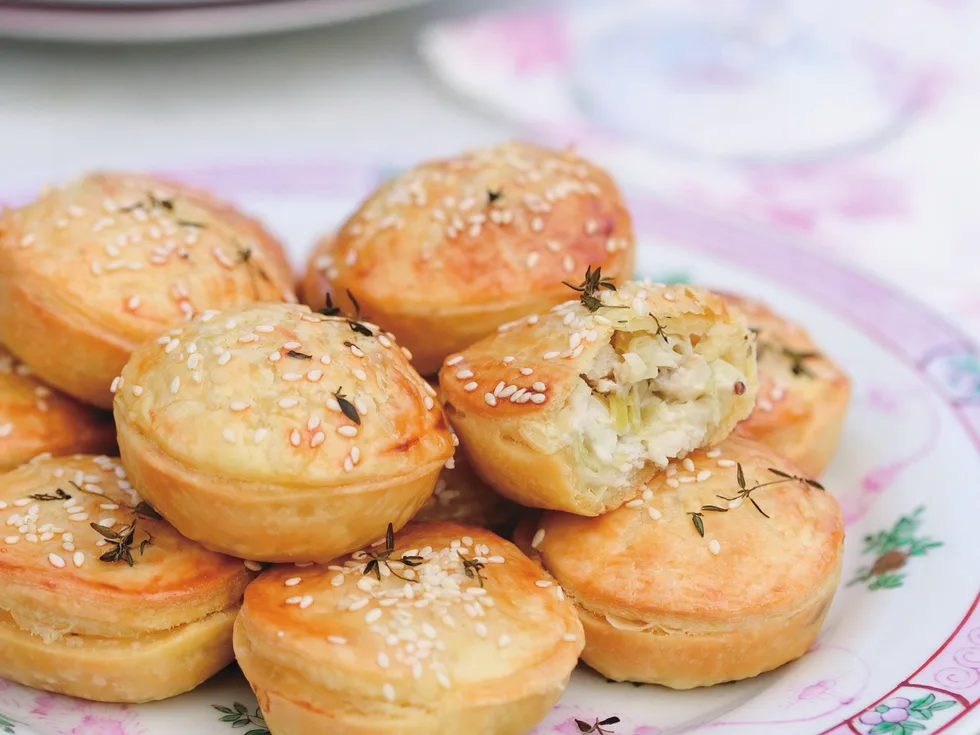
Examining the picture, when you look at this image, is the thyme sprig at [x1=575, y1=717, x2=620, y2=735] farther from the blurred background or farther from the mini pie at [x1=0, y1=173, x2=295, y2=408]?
the blurred background

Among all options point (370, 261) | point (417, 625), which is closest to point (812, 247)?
point (370, 261)

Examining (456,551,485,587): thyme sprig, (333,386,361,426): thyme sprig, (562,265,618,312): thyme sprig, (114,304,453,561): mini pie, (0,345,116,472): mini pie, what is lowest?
(0,345,116,472): mini pie

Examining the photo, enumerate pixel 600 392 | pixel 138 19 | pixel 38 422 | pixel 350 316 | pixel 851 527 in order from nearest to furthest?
pixel 600 392
pixel 38 422
pixel 350 316
pixel 851 527
pixel 138 19

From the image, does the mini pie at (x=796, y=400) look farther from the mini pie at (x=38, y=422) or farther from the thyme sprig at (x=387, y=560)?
the mini pie at (x=38, y=422)

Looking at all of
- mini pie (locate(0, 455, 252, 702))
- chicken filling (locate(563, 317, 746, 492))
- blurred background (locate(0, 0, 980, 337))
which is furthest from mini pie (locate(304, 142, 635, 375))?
blurred background (locate(0, 0, 980, 337))

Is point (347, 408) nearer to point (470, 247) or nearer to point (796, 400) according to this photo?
point (470, 247)

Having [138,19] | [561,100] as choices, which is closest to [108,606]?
[138,19]
